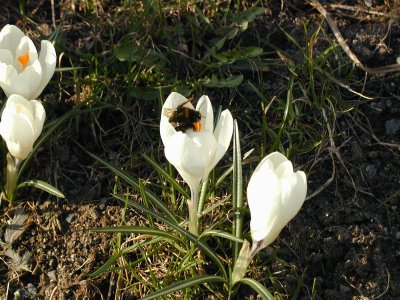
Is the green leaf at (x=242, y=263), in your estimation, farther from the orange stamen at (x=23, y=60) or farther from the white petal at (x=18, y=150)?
the orange stamen at (x=23, y=60)

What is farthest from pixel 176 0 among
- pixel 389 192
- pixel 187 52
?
pixel 389 192

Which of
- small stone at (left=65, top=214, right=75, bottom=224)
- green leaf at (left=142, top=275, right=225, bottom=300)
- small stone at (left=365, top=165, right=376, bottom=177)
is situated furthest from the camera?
small stone at (left=365, top=165, right=376, bottom=177)

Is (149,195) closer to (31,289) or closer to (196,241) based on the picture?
(196,241)

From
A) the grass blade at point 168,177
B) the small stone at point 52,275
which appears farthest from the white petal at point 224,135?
the small stone at point 52,275

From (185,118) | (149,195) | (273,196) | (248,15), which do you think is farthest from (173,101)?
(248,15)

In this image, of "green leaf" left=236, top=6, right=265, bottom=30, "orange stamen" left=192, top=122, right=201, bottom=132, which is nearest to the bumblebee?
"orange stamen" left=192, top=122, right=201, bottom=132

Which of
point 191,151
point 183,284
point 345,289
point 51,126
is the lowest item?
point 345,289

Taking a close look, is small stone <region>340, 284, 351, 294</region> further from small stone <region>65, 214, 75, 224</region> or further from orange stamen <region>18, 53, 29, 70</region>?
orange stamen <region>18, 53, 29, 70</region>
